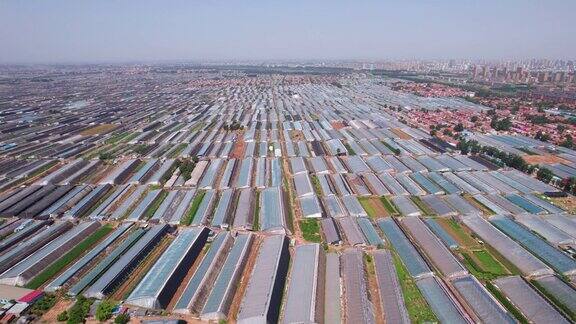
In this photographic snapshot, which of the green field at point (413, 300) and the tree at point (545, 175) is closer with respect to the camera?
the green field at point (413, 300)

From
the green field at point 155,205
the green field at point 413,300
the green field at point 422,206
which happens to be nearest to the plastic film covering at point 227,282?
the green field at point 155,205

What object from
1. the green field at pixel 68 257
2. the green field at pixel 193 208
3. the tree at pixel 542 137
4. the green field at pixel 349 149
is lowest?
the green field at pixel 68 257

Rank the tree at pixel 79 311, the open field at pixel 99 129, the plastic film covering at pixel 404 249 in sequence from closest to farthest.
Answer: the tree at pixel 79 311, the plastic film covering at pixel 404 249, the open field at pixel 99 129

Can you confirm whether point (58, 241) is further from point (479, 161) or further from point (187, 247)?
point (479, 161)

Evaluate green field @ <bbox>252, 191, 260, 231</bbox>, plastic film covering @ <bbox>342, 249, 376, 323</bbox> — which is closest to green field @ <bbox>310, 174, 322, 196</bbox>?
green field @ <bbox>252, 191, 260, 231</bbox>

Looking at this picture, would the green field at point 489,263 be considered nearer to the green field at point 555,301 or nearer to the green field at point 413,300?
the green field at point 555,301

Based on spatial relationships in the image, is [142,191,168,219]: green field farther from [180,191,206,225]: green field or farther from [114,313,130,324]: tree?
[114,313,130,324]: tree

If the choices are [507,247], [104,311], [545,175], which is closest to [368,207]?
[507,247]
